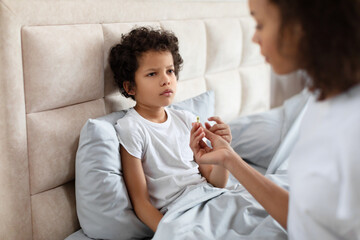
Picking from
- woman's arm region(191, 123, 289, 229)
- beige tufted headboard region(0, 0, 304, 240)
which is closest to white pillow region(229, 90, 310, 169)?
beige tufted headboard region(0, 0, 304, 240)

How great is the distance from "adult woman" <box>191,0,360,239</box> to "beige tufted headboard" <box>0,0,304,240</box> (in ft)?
2.29

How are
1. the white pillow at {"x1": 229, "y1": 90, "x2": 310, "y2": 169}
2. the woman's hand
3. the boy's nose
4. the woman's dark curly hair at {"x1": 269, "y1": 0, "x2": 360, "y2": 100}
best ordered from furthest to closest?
the white pillow at {"x1": 229, "y1": 90, "x2": 310, "y2": 169}, the boy's nose, the woman's hand, the woman's dark curly hair at {"x1": 269, "y1": 0, "x2": 360, "y2": 100}

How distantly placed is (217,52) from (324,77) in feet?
4.61

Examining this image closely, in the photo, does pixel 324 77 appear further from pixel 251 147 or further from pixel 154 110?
pixel 251 147

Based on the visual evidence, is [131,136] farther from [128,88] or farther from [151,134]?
[128,88]

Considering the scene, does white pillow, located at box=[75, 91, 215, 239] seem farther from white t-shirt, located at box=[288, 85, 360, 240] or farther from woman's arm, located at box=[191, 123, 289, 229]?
white t-shirt, located at box=[288, 85, 360, 240]

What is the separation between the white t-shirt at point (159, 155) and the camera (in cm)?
134

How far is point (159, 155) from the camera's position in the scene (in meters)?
1.40

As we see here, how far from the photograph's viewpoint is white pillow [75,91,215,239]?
1257 mm

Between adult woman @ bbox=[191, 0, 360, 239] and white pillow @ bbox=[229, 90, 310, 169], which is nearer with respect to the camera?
adult woman @ bbox=[191, 0, 360, 239]

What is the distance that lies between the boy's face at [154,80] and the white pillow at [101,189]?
7.8 inches

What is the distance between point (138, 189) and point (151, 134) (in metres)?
0.20

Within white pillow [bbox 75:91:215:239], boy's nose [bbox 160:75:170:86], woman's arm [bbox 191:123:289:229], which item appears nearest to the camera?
woman's arm [bbox 191:123:289:229]

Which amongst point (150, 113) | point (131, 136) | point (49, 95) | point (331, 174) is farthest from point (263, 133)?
point (331, 174)
